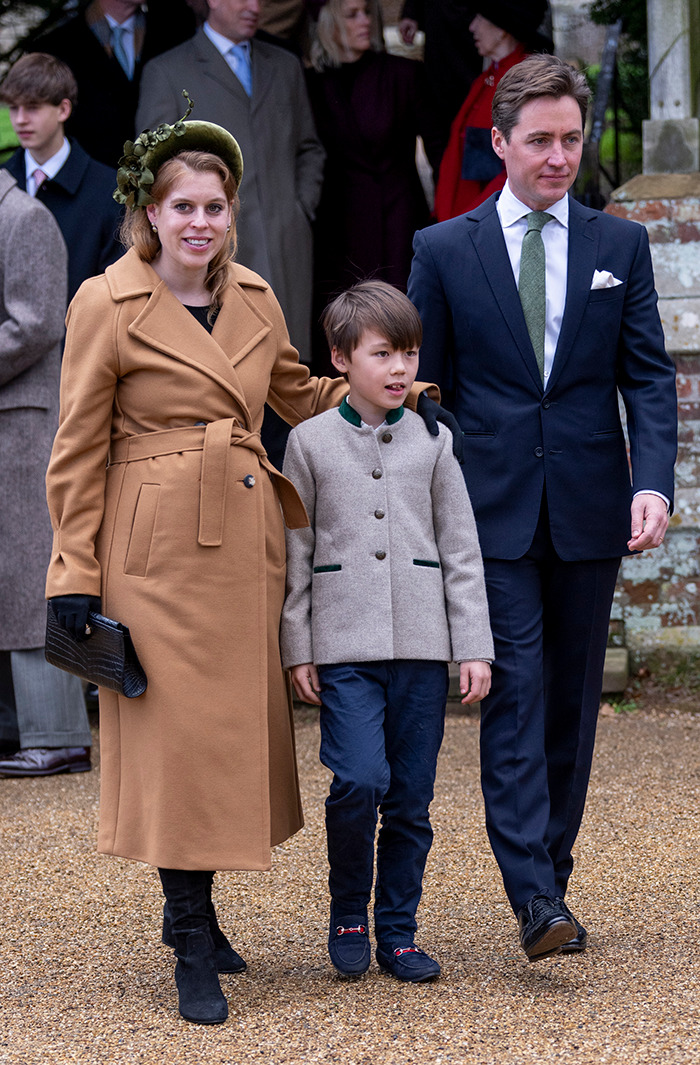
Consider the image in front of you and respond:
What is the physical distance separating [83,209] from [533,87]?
2759mm

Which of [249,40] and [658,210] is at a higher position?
[249,40]

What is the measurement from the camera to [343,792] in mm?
3018

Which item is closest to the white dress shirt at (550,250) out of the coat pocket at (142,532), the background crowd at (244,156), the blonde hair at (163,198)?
the blonde hair at (163,198)

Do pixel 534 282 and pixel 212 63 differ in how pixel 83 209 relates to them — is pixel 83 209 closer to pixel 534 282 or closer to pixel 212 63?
pixel 212 63

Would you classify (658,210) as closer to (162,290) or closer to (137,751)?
(162,290)

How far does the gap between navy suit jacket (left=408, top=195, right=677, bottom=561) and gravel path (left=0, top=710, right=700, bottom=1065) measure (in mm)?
897

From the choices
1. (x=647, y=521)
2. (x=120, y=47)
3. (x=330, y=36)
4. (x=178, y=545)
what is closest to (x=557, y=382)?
(x=647, y=521)

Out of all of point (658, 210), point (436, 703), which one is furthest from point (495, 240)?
point (658, 210)

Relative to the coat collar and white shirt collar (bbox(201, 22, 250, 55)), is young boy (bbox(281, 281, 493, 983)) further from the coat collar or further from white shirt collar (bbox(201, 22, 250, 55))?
white shirt collar (bbox(201, 22, 250, 55))

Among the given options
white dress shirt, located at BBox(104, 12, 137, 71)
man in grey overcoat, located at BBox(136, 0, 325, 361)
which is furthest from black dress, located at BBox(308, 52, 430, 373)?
white dress shirt, located at BBox(104, 12, 137, 71)

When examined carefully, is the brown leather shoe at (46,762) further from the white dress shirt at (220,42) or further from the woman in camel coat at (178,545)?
the white dress shirt at (220,42)

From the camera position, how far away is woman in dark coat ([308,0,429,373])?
6.08m

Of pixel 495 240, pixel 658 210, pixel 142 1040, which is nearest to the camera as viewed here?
pixel 142 1040

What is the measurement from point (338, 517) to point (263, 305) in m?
0.51
